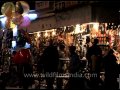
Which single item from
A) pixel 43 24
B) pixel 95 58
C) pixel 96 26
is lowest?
pixel 95 58

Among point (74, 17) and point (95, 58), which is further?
point (74, 17)

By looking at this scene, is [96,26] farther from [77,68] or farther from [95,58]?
[77,68]

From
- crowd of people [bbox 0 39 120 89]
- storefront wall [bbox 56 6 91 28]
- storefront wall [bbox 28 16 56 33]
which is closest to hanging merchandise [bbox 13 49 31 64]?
crowd of people [bbox 0 39 120 89]

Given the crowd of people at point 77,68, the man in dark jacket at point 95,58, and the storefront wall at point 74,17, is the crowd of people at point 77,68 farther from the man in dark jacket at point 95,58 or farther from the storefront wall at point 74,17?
the storefront wall at point 74,17

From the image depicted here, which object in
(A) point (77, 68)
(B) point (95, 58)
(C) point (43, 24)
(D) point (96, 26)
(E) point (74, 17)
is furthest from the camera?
(C) point (43, 24)

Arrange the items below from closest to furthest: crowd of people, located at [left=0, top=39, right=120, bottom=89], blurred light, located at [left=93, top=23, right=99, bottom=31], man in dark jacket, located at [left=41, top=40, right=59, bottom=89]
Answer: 1. crowd of people, located at [left=0, top=39, right=120, bottom=89]
2. man in dark jacket, located at [left=41, top=40, right=59, bottom=89]
3. blurred light, located at [left=93, top=23, right=99, bottom=31]

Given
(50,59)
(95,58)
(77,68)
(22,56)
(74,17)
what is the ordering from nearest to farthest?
(77,68)
(50,59)
(95,58)
(22,56)
(74,17)

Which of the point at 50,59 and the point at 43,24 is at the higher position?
the point at 43,24

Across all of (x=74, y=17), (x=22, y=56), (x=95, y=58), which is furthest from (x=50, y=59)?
(x=74, y=17)

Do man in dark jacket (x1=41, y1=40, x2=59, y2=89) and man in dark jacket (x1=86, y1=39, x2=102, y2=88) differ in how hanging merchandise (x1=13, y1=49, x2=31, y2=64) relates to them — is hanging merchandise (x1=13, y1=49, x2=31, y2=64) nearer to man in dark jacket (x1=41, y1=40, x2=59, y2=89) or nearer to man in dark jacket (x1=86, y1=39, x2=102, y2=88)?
man in dark jacket (x1=41, y1=40, x2=59, y2=89)

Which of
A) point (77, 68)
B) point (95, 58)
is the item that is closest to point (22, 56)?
point (77, 68)

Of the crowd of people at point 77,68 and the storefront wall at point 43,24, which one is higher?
the storefront wall at point 43,24

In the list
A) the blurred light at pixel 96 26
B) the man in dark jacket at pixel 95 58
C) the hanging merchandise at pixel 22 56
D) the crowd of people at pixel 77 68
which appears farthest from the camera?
the blurred light at pixel 96 26

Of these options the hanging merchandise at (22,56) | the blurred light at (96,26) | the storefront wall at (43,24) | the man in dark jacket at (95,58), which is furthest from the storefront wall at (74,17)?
the hanging merchandise at (22,56)
